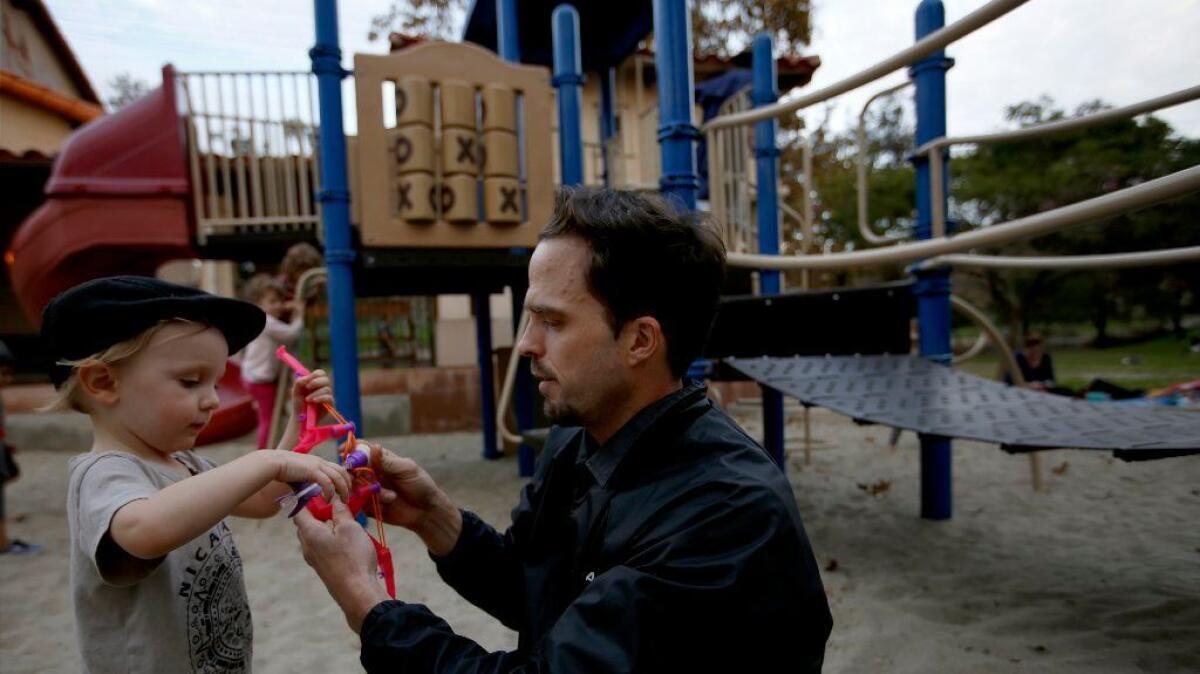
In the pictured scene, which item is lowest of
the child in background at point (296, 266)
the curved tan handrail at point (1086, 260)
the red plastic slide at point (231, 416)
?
the red plastic slide at point (231, 416)

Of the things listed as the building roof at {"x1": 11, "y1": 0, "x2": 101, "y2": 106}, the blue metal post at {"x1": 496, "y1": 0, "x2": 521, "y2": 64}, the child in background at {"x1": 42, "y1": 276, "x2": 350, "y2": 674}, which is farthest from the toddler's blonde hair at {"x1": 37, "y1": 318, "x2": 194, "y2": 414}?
the building roof at {"x1": 11, "y1": 0, "x2": 101, "y2": 106}

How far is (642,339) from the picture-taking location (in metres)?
1.32

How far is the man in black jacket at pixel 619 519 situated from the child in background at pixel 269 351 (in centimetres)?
378

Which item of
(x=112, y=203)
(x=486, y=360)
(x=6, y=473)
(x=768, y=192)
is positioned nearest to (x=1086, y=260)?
(x=768, y=192)

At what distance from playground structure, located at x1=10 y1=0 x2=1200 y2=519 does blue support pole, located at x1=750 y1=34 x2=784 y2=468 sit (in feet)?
0.05

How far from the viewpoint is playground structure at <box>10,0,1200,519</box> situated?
→ 3.44 metres

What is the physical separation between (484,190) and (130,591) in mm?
3469

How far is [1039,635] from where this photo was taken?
8.91 feet

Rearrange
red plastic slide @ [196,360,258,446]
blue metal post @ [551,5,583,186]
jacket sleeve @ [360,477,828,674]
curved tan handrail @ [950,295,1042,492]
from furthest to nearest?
red plastic slide @ [196,360,258,446] → blue metal post @ [551,5,583,186] → curved tan handrail @ [950,295,1042,492] → jacket sleeve @ [360,477,828,674]

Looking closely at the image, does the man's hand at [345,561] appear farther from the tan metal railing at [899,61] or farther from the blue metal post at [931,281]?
the blue metal post at [931,281]

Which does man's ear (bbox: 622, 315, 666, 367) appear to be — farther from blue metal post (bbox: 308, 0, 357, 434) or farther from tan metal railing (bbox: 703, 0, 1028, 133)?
blue metal post (bbox: 308, 0, 357, 434)

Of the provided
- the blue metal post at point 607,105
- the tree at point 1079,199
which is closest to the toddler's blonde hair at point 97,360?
the blue metal post at point 607,105

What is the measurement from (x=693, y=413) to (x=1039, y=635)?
2.30 metres

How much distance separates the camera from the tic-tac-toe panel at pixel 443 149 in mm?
4199
